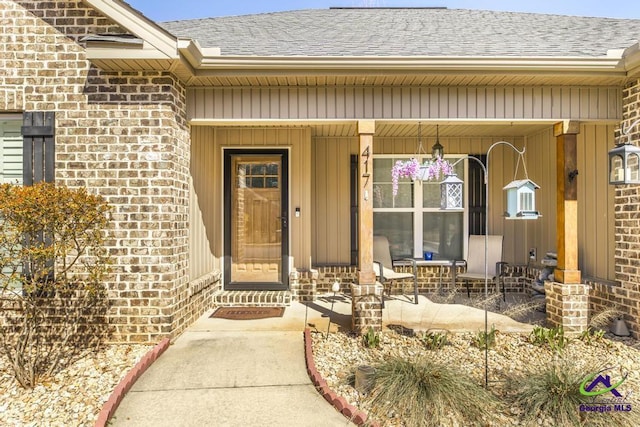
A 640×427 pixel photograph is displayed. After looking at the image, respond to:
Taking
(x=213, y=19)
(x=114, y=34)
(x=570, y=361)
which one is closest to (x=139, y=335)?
(x=114, y=34)

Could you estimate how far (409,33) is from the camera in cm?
544

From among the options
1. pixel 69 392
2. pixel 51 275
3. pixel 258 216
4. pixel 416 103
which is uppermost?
pixel 416 103

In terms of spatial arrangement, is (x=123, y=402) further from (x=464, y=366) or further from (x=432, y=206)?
(x=432, y=206)

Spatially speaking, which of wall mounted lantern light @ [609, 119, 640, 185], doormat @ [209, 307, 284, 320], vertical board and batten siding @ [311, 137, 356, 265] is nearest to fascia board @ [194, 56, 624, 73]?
wall mounted lantern light @ [609, 119, 640, 185]

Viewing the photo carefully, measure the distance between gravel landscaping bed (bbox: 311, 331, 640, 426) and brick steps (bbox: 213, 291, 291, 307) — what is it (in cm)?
120

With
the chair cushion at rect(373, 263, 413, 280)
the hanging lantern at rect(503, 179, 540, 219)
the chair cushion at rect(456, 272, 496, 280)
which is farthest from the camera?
the chair cushion at rect(456, 272, 496, 280)

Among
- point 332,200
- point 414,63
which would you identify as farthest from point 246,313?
point 414,63

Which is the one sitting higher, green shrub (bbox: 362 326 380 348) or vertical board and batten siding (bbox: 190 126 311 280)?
vertical board and batten siding (bbox: 190 126 311 280)

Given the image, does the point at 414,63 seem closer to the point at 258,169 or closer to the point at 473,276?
the point at 258,169

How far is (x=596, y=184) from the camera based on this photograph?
4.84m

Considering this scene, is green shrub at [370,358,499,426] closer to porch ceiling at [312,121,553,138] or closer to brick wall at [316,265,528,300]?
brick wall at [316,265,528,300]

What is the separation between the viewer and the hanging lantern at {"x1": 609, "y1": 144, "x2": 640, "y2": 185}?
324cm

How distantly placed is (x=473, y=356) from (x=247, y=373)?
7.14 ft

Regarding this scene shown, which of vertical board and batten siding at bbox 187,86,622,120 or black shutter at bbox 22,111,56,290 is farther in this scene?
vertical board and batten siding at bbox 187,86,622,120
